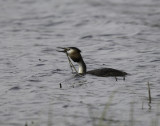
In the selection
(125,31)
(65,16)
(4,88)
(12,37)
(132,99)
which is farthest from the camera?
(65,16)

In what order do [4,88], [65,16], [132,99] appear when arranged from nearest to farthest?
[132,99], [4,88], [65,16]

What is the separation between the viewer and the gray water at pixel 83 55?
9039mm

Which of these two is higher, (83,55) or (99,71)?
(99,71)

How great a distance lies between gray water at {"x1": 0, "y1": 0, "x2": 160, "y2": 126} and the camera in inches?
356

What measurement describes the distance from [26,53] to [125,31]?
5725 millimetres

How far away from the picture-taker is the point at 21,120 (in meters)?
8.59

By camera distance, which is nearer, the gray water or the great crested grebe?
the gray water

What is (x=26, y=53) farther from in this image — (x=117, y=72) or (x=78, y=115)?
(x=78, y=115)

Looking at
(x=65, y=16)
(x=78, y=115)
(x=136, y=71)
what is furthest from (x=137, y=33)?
(x=78, y=115)

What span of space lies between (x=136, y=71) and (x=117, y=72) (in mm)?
1132

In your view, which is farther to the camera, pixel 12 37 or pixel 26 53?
pixel 12 37

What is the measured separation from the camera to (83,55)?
16.0 meters

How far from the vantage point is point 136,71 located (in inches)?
513

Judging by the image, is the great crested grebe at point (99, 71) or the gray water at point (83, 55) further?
the great crested grebe at point (99, 71)
